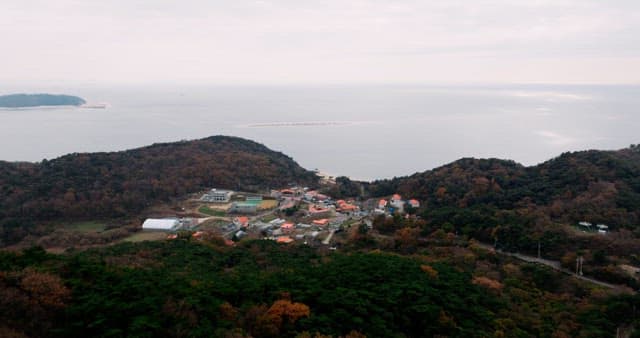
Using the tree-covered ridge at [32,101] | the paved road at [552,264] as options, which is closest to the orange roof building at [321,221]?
the paved road at [552,264]

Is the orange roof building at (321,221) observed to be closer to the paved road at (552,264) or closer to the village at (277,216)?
the village at (277,216)

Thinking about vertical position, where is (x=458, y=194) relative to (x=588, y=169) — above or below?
below

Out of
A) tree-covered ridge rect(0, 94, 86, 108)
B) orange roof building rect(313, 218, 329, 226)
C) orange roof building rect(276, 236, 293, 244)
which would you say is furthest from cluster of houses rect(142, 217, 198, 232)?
tree-covered ridge rect(0, 94, 86, 108)

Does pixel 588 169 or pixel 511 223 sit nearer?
pixel 511 223

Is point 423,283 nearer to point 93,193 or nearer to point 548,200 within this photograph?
point 548,200

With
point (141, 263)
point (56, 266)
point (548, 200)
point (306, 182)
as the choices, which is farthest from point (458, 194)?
point (56, 266)

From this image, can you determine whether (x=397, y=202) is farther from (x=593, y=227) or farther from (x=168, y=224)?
(x=168, y=224)

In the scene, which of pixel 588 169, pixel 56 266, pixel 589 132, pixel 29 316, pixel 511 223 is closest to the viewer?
pixel 29 316
